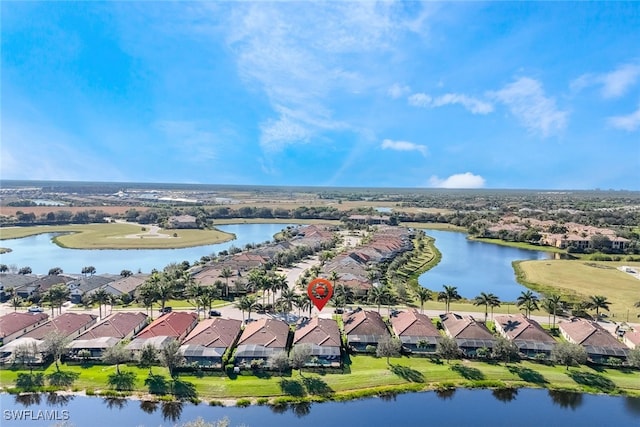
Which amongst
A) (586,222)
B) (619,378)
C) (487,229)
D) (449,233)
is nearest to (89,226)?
(449,233)

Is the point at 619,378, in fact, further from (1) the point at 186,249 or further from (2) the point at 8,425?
(1) the point at 186,249

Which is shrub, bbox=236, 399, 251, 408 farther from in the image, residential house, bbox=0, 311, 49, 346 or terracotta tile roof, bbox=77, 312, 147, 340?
residential house, bbox=0, 311, 49, 346

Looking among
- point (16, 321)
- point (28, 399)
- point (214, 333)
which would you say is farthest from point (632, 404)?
point (16, 321)

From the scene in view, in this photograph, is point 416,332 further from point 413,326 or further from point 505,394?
point 505,394

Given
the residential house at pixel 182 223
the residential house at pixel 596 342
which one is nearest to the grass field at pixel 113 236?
the residential house at pixel 182 223

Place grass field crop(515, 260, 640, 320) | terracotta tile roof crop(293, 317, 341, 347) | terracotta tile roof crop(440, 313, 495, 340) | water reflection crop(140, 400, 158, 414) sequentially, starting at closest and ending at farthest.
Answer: water reflection crop(140, 400, 158, 414) → terracotta tile roof crop(293, 317, 341, 347) → terracotta tile roof crop(440, 313, 495, 340) → grass field crop(515, 260, 640, 320)

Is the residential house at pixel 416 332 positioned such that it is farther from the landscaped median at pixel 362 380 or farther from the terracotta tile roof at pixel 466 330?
the landscaped median at pixel 362 380

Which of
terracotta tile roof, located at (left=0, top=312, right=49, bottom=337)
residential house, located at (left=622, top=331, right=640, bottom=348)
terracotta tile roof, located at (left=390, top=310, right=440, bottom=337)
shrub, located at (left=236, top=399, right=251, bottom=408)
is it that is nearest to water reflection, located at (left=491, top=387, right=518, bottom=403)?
terracotta tile roof, located at (left=390, top=310, right=440, bottom=337)

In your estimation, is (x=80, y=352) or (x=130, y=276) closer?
(x=80, y=352)
